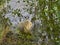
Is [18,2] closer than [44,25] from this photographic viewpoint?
No

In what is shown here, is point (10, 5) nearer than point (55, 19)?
No

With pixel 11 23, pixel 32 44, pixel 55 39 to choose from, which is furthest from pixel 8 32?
pixel 55 39

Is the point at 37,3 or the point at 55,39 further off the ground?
the point at 37,3

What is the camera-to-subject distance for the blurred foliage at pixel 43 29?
3135mm

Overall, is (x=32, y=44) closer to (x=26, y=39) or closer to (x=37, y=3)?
(x=26, y=39)

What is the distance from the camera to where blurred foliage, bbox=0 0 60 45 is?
3135 mm

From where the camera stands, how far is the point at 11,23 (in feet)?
11.0

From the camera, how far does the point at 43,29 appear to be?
321cm

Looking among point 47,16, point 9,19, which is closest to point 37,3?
point 47,16

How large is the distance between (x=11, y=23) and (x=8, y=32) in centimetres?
12

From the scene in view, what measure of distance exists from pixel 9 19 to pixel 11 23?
71mm

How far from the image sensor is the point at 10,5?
3.46 metres

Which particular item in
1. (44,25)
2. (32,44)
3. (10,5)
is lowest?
(32,44)

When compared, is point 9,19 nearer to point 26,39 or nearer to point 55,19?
point 26,39
